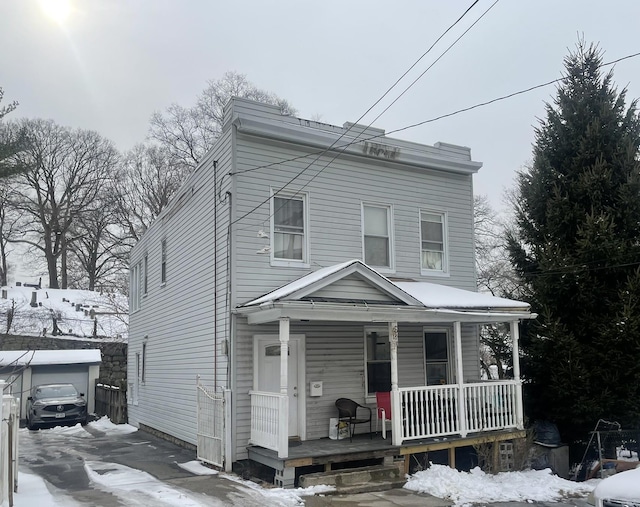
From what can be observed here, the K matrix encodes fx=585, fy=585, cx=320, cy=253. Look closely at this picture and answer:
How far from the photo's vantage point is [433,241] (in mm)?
14039

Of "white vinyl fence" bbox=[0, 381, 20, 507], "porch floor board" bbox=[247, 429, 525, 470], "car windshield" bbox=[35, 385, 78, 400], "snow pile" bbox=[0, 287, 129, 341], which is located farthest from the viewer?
"snow pile" bbox=[0, 287, 129, 341]

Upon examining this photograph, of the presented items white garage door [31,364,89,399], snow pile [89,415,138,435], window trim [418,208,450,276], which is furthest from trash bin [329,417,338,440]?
white garage door [31,364,89,399]

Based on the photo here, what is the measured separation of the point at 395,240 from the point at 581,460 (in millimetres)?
6476

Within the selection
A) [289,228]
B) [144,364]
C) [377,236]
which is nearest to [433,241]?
[377,236]

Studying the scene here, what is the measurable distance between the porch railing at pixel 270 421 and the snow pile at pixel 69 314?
19659 millimetres

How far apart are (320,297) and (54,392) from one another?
48.3ft

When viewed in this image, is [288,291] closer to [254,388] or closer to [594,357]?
[254,388]

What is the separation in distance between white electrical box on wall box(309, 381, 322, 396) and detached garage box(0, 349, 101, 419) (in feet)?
49.0

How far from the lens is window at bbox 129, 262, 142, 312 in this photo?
1954cm

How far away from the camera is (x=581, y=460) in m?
13.2

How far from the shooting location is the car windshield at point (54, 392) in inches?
808

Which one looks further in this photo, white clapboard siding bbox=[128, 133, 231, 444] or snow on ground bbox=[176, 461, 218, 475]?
white clapboard siding bbox=[128, 133, 231, 444]

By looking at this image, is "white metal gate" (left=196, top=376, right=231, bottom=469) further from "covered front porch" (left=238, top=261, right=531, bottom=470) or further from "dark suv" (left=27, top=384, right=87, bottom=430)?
"dark suv" (left=27, top=384, right=87, bottom=430)

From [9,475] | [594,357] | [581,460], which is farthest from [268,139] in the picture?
[581,460]
